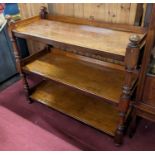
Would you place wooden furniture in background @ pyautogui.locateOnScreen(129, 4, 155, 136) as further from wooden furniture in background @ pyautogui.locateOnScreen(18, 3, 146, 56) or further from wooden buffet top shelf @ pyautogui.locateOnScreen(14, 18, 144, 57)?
wooden furniture in background @ pyautogui.locateOnScreen(18, 3, 146, 56)

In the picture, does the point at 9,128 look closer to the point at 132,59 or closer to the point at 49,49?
the point at 49,49

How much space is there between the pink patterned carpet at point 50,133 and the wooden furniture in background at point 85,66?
0.30 ft

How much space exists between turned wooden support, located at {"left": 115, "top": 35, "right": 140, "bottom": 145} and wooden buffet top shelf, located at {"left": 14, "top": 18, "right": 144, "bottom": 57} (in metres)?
0.07

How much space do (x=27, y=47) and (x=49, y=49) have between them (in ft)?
1.85

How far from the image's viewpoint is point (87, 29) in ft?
5.01

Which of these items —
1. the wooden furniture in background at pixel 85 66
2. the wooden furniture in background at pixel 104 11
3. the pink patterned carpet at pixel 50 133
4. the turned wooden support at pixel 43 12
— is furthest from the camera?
the turned wooden support at pixel 43 12

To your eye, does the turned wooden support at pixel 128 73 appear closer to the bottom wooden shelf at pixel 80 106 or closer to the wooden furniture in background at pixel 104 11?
the bottom wooden shelf at pixel 80 106

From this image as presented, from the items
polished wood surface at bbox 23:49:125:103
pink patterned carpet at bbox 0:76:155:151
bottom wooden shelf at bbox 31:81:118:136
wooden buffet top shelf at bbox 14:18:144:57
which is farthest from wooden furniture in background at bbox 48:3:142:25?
pink patterned carpet at bbox 0:76:155:151

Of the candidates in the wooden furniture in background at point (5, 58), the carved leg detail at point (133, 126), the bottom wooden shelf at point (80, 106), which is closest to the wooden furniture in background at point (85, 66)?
the bottom wooden shelf at point (80, 106)

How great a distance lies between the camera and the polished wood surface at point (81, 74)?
56.5 inches

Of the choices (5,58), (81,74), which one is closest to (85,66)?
(81,74)

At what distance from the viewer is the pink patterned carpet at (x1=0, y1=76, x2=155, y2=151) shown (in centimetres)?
152

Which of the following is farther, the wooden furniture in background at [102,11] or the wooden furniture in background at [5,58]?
the wooden furniture in background at [5,58]

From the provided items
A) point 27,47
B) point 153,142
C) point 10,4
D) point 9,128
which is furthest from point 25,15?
point 153,142
